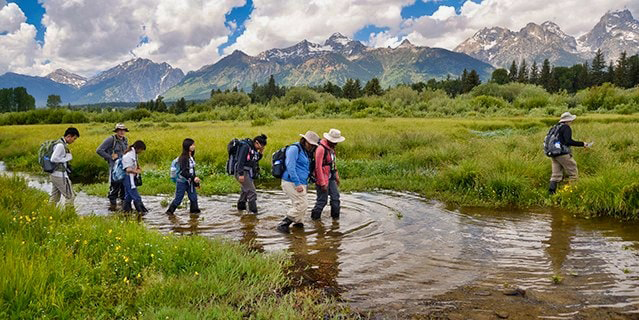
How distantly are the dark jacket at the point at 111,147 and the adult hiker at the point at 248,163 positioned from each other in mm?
4262

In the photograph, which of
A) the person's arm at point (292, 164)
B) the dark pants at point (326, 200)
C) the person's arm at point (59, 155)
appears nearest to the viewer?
the person's arm at point (292, 164)

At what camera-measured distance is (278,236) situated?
32.0 ft

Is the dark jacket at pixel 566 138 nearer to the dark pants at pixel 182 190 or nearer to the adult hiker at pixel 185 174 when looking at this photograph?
the adult hiker at pixel 185 174

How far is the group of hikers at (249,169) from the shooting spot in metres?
9.95

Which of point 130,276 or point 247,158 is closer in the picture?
point 130,276

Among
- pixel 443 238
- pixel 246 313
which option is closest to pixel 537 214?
pixel 443 238

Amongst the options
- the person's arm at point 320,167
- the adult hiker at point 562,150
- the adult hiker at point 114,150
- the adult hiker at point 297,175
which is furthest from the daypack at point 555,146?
the adult hiker at point 114,150

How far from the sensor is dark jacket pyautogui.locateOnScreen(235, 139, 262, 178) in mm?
11352

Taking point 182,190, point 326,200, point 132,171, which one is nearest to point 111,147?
point 132,171

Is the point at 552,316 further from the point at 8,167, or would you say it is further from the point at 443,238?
the point at 8,167

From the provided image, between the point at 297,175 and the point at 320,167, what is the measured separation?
758 mm

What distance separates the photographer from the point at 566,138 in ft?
43.1

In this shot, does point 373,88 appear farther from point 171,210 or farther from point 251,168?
point 171,210

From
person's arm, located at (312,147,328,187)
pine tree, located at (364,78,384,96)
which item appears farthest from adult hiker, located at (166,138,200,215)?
pine tree, located at (364,78,384,96)
